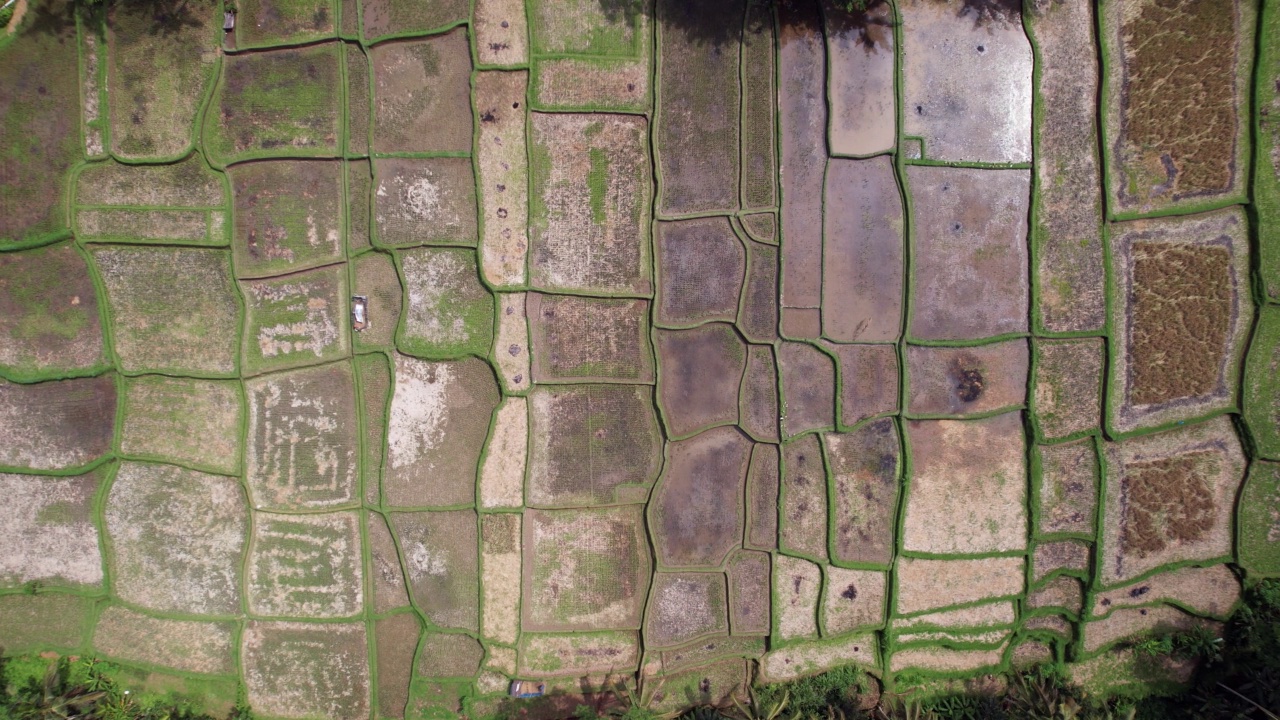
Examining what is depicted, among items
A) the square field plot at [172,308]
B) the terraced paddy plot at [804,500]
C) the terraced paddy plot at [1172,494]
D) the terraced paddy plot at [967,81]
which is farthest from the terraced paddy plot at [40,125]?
the terraced paddy plot at [1172,494]

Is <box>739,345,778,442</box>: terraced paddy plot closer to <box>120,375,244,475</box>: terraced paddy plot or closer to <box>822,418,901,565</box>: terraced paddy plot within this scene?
<box>822,418,901,565</box>: terraced paddy plot

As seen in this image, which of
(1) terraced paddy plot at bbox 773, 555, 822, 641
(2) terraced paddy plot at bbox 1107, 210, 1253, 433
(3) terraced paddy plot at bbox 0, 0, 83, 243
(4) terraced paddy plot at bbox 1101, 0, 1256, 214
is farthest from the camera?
(1) terraced paddy plot at bbox 773, 555, 822, 641

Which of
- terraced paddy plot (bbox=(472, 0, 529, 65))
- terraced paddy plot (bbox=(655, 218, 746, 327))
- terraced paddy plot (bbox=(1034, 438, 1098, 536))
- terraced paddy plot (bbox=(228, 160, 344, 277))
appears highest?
terraced paddy plot (bbox=(472, 0, 529, 65))

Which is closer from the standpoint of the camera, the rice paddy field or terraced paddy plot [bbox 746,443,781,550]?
the rice paddy field

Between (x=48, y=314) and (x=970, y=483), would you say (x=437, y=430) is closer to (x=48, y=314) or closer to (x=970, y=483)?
(x=48, y=314)

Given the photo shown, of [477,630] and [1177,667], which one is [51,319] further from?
[1177,667]

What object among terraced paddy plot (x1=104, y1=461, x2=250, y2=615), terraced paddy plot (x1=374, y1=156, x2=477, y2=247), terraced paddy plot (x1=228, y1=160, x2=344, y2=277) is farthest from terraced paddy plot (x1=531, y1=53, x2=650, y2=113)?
terraced paddy plot (x1=104, y1=461, x2=250, y2=615)

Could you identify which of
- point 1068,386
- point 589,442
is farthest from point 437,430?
point 1068,386
